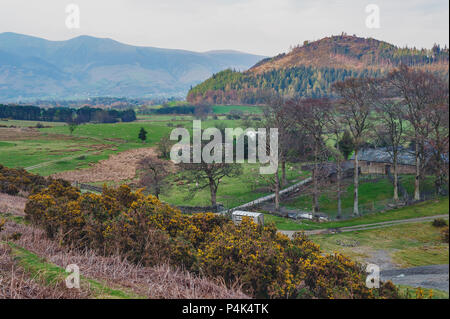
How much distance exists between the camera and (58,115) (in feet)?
406

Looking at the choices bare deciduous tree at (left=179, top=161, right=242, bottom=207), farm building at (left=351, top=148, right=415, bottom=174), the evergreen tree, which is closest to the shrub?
bare deciduous tree at (left=179, top=161, right=242, bottom=207)

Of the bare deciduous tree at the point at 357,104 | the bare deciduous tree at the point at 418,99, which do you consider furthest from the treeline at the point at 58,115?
the bare deciduous tree at the point at 418,99

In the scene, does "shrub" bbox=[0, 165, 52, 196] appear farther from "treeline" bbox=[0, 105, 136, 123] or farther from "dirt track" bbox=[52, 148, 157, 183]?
"treeline" bbox=[0, 105, 136, 123]

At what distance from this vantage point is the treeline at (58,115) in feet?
388

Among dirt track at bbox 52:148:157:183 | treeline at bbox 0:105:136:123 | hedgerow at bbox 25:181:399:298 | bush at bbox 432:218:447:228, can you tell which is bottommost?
dirt track at bbox 52:148:157:183

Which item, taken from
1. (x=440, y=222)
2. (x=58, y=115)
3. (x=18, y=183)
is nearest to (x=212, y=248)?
(x=440, y=222)

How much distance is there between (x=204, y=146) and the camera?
36781 millimetres

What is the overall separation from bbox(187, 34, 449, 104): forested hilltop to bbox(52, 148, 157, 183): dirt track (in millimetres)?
25689

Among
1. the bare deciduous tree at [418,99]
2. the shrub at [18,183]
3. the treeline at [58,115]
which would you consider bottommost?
the shrub at [18,183]

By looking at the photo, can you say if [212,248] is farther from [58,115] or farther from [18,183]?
[58,115]

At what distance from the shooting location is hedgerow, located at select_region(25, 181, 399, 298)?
6.42 m

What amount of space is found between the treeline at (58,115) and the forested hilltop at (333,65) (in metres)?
60.0

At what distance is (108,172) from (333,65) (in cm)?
7306

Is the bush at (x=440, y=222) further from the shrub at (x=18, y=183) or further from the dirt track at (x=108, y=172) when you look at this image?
the dirt track at (x=108, y=172)
